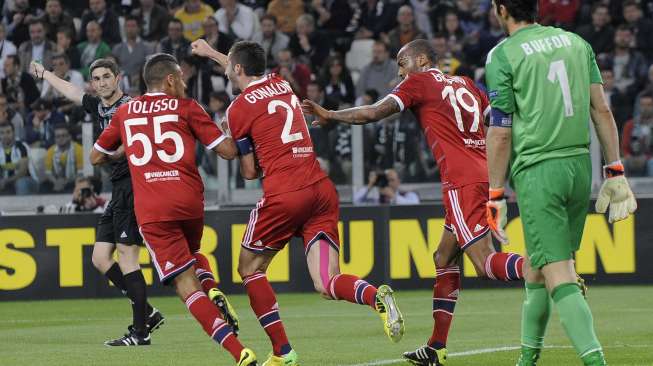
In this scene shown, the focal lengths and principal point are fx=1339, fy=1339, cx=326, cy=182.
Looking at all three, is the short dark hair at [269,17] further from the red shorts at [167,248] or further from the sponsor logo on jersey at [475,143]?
the red shorts at [167,248]

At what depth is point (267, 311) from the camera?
885 centimetres

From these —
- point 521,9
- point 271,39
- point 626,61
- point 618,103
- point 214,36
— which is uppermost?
point 521,9

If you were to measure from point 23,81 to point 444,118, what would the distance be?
494 inches

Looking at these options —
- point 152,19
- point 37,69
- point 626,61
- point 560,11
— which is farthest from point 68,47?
point 37,69

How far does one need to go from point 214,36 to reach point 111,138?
36.0 feet

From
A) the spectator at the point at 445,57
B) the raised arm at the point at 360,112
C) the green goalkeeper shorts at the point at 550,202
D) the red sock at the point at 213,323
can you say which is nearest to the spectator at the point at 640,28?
the spectator at the point at 445,57

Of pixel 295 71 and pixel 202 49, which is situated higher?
pixel 202 49

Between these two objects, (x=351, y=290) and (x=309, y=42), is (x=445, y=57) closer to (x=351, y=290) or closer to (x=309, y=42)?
(x=309, y=42)

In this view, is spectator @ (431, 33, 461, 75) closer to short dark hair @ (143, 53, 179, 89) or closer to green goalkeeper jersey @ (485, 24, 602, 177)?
short dark hair @ (143, 53, 179, 89)

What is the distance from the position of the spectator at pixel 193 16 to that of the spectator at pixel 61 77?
2020 mm

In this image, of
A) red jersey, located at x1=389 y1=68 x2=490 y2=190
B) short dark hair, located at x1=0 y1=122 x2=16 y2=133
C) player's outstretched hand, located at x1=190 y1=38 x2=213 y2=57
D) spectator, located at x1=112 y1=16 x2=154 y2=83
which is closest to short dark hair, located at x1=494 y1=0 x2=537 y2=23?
red jersey, located at x1=389 y1=68 x2=490 y2=190

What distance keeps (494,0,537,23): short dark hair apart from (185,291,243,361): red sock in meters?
2.71

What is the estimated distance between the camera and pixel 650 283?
54.3 ft

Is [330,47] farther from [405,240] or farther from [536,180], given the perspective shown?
[536,180]
